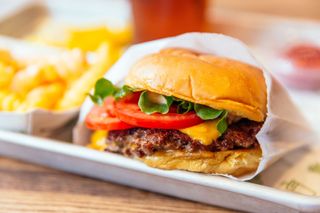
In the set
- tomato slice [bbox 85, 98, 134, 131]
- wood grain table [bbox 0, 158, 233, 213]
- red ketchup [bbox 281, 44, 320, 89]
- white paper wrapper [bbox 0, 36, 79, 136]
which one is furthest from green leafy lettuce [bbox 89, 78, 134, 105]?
red ketchup [bbox 281, 44, 320, 89]

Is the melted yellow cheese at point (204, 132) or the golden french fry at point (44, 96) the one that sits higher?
the melted yellow cheese at point (204, 132)

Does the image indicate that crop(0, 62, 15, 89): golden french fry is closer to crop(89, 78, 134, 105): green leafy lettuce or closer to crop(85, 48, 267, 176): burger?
crop(89, 78, 134, 105): green leafy lettuce

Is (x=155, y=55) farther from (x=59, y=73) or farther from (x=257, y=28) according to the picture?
(x=257, y=28)

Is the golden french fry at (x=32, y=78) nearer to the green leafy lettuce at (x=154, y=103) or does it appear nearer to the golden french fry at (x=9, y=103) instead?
the golden french fry at (x=9, y=103)

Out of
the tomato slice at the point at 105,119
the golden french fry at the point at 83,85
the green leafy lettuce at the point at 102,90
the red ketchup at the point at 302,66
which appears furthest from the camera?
the red ketchup at the point at 302,66

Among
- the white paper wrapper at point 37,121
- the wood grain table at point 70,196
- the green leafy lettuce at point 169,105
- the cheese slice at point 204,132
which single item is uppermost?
the green leafy lettuce at point 169,105

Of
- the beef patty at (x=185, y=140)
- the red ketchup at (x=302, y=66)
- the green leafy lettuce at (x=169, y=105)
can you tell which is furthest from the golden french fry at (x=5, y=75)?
the red ketchup at (x=302, y=66)

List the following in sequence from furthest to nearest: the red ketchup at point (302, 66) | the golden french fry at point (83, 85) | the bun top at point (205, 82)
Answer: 1. the red ketchup at point (302, 66)
2. the golden french fry at point (83, 85)
3. the bun top at point (205, 82)

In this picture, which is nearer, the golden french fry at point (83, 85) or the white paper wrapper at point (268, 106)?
the white paper wrapper at point (268, 106)
